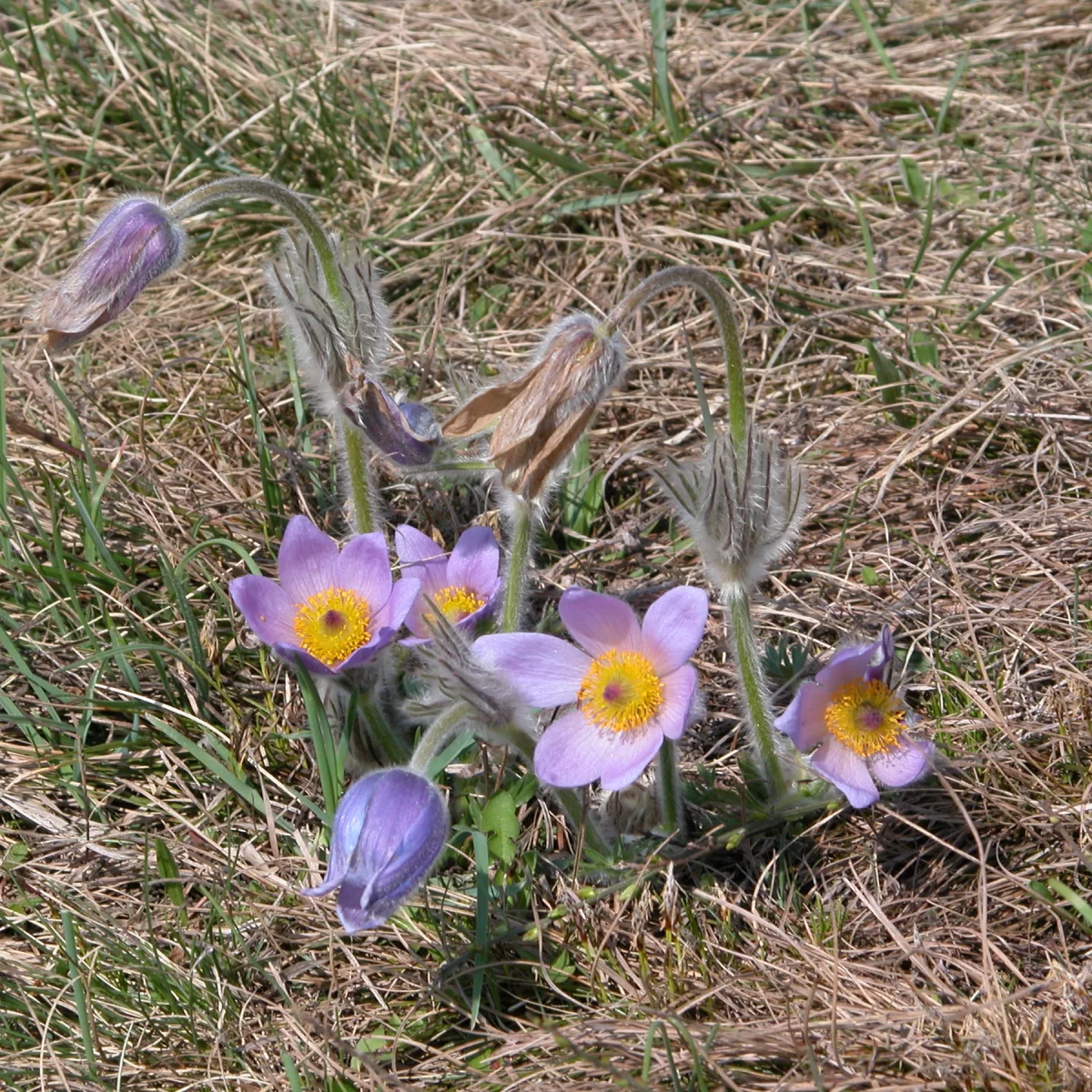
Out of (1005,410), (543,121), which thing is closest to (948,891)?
(1005,410)

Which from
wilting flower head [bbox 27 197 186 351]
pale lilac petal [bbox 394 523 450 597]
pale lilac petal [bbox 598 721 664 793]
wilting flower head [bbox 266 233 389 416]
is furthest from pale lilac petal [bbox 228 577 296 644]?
pale lilac petal [bbox 598 721 664 793]

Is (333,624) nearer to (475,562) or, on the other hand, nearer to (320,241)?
(475,562)

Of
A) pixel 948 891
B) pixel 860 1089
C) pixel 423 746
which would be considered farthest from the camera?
pixel 948 891

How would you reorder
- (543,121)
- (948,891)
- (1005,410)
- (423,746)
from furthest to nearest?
(543,121) < (1005,410) < (948,891) < (423,746)

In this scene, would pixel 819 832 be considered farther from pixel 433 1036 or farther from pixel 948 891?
pixel 433 1036

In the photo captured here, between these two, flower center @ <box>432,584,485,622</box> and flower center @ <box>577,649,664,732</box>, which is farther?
flower center @ <box>432,584,485,622</box>

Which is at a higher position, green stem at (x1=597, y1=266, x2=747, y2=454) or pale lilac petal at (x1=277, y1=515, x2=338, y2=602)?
green stem at (x1=597, y1=266, x2=747, y2=454)

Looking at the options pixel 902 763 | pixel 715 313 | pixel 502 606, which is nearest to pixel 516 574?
pixel 502 606

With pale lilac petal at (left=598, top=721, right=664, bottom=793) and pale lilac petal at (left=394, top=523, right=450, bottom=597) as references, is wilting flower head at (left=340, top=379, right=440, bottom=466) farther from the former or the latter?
pale lilac petal at (left=598, top=721, right=664, bottom=793)
